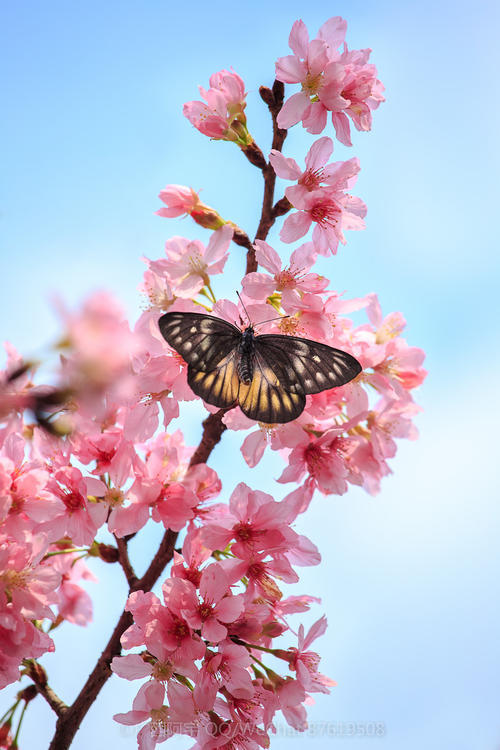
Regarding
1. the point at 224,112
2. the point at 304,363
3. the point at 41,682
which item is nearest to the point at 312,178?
the point at 224,112

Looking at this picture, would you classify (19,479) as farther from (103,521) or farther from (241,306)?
(241,306)

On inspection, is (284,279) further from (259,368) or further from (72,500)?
(72,500)

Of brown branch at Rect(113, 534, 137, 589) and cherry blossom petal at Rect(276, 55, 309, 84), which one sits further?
brown branch at Rect(113, 534, 137, 589)

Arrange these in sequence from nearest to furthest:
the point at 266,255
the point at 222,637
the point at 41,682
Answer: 1. the point at 222,637
2. the point at 266,255
3. the point at 41,682

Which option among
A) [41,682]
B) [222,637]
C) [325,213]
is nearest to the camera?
[222,637]

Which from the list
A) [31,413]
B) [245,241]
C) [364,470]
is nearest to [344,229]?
[245,241]

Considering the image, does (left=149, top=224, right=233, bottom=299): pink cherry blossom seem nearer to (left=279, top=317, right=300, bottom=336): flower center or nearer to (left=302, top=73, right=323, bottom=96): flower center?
(left=279, top=317, right=300, bottom=336): flower center

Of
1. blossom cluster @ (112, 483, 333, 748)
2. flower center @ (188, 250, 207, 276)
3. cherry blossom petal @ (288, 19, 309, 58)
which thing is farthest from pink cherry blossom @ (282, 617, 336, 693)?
cherry blossom petal @ (288, 19, 309, 58)

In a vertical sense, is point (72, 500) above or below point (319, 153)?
below
